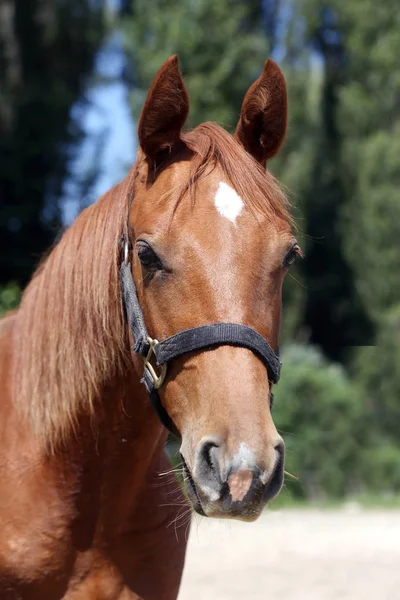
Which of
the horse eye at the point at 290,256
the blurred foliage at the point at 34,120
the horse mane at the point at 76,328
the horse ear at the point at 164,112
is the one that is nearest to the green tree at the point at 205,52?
the blurred foliage at the point at 34,120

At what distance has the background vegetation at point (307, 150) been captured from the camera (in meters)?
13.4

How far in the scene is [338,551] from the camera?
8.62m

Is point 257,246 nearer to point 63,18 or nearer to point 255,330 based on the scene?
point 255,330

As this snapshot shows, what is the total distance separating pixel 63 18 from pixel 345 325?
8.96 m

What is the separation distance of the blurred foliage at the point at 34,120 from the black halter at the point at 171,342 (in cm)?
1046

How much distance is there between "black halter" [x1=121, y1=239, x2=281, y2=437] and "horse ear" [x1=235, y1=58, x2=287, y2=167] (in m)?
0.55

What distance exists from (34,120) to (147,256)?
11.9 m

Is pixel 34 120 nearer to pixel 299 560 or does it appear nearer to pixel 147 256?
pixel 299 560

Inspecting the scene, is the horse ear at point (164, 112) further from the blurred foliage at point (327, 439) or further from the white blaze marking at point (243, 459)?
the blurred foliage at point (327, 439)

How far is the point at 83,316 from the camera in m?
2.78

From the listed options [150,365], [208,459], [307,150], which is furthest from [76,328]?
[307,150]

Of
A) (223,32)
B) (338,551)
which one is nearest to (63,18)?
(223,32)

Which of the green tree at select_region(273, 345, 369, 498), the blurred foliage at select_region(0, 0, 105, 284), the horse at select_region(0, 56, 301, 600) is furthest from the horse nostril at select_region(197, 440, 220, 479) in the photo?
the blurred foliage at select_region(0, 0, 105, 284)

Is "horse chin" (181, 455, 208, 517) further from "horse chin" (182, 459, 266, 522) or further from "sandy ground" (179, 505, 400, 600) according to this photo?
"sandy ground" (179, 505, 400, 600)
